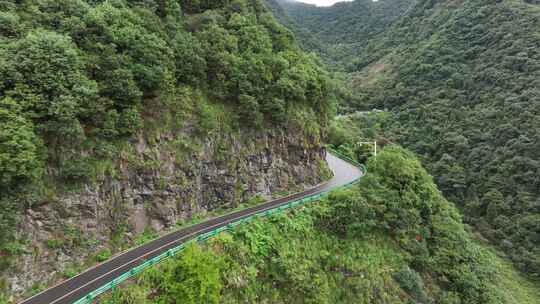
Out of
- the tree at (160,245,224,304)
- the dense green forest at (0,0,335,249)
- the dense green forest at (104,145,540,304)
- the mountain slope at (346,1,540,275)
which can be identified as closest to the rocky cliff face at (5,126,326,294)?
the dense green forest at (0,0,335,249)

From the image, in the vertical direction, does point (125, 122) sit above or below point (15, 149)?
above

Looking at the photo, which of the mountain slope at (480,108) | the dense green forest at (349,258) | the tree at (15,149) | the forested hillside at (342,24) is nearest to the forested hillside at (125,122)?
the tree at (15,149)

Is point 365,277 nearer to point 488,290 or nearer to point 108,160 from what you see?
point 488,290

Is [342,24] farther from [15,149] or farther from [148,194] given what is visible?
[15,149]

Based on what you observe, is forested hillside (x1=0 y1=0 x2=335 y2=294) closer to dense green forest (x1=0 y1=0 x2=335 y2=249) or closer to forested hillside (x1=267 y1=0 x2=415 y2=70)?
dense green forest (x1=0 y1=0 x2=335 y2=249)

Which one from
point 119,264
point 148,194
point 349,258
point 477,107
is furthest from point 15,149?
point 477,107

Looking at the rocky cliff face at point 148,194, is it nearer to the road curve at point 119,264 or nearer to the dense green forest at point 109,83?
the road curve at point 119,264
